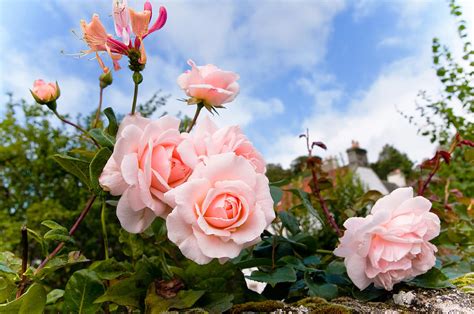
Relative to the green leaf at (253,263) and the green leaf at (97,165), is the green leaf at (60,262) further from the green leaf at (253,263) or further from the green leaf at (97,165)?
the green leaf at (253,263)

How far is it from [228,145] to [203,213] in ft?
0.44

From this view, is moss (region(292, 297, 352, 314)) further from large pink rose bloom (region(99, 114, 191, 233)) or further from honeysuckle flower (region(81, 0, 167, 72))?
honeysuckle flower (region(81, 0, 167, 72))

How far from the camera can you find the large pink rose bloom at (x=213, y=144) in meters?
0.67

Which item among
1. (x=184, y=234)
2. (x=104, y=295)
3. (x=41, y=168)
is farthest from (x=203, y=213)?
(x=41, y=168)

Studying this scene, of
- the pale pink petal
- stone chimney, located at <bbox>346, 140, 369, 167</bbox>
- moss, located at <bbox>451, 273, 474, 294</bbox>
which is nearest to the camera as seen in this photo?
the pale pink petal

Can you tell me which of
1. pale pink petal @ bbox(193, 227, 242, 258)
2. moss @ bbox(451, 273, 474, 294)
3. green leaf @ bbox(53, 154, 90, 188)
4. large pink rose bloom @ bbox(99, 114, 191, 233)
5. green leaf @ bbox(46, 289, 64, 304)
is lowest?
moss @ bbox(451, 273, 474, 294)

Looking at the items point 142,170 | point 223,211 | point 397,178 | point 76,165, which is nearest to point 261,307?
point 223,211

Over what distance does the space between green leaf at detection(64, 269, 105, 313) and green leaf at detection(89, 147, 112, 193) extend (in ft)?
0.69

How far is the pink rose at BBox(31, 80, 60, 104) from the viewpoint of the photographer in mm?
843

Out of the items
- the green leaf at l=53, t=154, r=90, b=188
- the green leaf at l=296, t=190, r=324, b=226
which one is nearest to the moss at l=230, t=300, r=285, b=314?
the green leaf at l=296, t=190, r=324, b=226

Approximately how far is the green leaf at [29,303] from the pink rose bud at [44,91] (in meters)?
0.35

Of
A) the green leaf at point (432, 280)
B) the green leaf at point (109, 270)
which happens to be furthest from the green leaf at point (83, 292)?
the green leaf at point (432, 280)

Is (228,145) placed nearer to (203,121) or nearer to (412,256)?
(203,121)

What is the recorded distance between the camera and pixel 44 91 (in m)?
0.85
